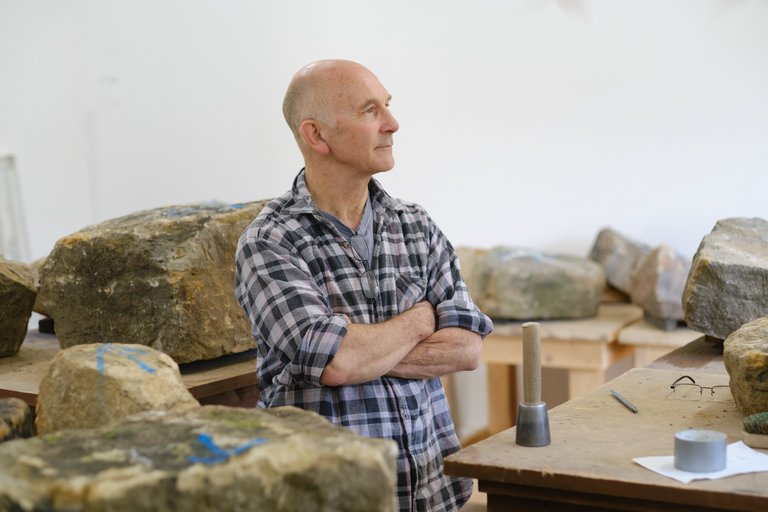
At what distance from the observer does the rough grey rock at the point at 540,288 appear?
4.70 m

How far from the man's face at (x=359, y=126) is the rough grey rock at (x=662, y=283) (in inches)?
83.1

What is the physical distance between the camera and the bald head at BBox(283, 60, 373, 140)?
9.03 ft

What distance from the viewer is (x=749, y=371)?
8.24 feet

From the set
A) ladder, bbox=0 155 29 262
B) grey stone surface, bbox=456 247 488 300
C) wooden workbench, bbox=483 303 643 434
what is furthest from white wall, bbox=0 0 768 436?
wooden workbench, bbox=483 303 643 434

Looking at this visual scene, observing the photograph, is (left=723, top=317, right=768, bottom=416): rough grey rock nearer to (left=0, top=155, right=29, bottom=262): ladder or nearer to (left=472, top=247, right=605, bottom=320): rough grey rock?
(left=472, top=247, right=605, bottom=320): rough grey rock

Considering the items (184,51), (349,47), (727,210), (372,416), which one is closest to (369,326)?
(372,416)

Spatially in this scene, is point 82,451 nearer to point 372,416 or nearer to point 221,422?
point 221,422

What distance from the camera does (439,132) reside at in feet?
17.7

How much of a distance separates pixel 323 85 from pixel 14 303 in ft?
5.12

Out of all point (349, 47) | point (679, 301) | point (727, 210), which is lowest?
point (679, 301)

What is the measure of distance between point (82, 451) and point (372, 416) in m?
1.01

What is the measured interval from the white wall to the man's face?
8.23 ft

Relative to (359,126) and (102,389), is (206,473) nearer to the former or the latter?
(102,389)

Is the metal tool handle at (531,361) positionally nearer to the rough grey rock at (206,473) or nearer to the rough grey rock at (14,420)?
the rough grey rock at (206,473)
